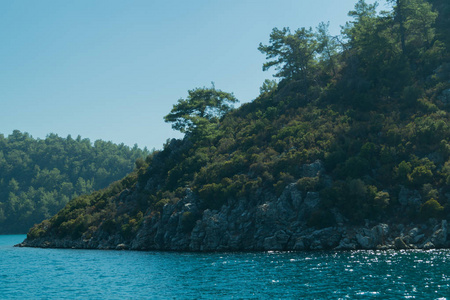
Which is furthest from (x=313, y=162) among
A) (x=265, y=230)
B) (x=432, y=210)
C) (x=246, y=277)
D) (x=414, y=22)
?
(x=414, y=22)

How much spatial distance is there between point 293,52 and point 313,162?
47047 millimetres

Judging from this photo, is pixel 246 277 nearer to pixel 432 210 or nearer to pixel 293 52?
pixel 432 210

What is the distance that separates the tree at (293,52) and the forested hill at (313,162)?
302mm

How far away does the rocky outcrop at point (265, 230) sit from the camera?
2208 inches

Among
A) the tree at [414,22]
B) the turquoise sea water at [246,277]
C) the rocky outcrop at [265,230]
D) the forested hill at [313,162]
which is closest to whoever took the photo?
the turquoise sea water at [246,277]

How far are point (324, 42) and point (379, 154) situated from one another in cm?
4622

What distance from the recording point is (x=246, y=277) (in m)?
40.0

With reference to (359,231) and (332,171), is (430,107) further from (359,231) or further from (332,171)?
(359,231)

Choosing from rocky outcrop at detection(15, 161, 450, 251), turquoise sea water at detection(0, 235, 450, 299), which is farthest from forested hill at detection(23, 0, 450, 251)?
turquoise sea water at detection(0, 235, 450, 299)

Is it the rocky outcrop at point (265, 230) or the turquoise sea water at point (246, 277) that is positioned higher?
the rocky outcrop at point (265, 230)

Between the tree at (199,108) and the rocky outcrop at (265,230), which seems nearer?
the rocky outcrop at (265,230)

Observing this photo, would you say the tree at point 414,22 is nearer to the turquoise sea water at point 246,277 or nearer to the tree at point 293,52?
the tree at point 293,52

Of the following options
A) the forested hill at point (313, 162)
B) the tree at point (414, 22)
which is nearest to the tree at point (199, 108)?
the forested hill at point (313, 162)

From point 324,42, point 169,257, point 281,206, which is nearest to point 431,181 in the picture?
point 281,206
